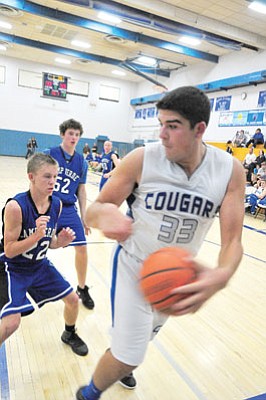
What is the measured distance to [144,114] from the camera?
22688mm

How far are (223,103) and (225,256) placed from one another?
50.2 feet

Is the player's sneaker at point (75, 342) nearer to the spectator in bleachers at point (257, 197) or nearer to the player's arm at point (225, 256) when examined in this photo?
the player's arm at point (225, 256)

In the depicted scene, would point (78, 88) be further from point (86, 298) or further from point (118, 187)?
point (118, 187)

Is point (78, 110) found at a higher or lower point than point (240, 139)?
higher

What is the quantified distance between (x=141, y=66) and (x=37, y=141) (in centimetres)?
816

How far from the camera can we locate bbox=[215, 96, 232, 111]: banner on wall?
50.3ft

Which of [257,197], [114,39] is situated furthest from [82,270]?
[114,39]

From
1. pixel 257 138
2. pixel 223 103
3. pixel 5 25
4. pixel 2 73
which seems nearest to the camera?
pixel 257 138

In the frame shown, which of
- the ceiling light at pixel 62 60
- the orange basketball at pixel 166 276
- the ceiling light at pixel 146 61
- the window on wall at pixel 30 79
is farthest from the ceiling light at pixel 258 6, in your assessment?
the window on wall at pixel 30 79

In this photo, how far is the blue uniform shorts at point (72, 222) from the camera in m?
3.27

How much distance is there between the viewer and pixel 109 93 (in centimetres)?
2342

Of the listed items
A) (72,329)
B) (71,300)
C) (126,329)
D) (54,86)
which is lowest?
(72,329)

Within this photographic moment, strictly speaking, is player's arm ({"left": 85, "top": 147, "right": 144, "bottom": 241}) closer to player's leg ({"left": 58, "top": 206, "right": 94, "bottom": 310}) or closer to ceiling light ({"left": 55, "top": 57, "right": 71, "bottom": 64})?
player's leg ({"left": 58, "top": 206, "right": 94, "bottom": 310})

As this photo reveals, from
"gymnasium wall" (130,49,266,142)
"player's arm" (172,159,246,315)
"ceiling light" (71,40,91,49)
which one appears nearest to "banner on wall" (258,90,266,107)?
"gymnasium wall" (130,49,266,142)
